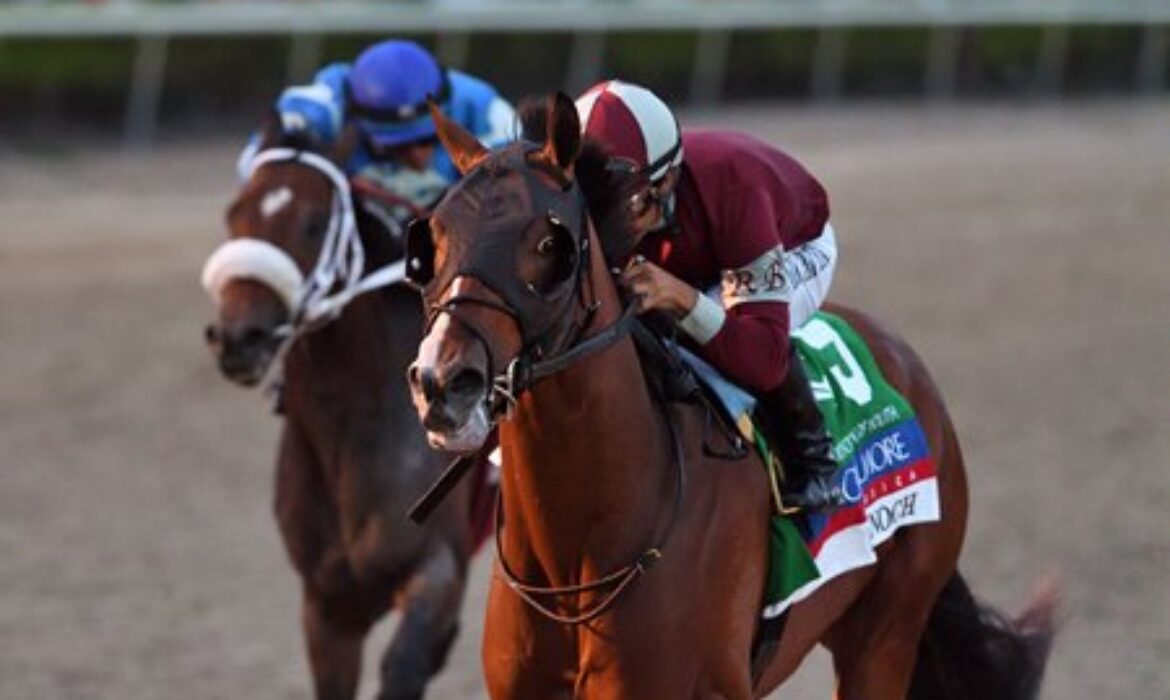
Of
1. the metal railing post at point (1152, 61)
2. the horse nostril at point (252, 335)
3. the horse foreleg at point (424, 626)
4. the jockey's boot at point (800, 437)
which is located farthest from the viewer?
the metal railing post at point (1152, 61)

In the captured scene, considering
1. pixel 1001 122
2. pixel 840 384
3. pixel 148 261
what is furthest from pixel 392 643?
pixel 1001 122

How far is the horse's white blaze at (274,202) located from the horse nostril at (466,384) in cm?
242

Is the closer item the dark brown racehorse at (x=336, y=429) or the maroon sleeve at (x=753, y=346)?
the maroon sleeve at (x=753, y=346)

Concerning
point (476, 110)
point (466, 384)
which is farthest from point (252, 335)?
point (466, 384)

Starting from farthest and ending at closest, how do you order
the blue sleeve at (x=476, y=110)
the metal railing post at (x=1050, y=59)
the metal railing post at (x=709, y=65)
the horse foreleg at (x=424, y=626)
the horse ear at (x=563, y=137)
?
the metal railing post at (x=1050, y=59) < the metal railing post at (x=709, y=65) < the blue sleeve at (x=476, y=110) < the horse foreleg at (x=424, y=626) < the horse ear at (x=563, y=137)

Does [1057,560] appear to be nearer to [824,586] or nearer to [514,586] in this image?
[824,586]

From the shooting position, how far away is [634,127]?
3.96 m

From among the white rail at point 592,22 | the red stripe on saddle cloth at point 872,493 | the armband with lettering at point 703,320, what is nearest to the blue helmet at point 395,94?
the red stripe on saddle cloth at point 872,493

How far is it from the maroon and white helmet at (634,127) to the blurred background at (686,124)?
272 cm

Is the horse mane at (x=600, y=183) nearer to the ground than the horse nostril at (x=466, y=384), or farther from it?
farther from it

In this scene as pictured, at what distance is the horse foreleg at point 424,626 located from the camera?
5.39m

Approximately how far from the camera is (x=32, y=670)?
6555 millimetres

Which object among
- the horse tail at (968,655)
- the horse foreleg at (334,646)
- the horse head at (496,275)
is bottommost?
the horse foreleg at (334,646)

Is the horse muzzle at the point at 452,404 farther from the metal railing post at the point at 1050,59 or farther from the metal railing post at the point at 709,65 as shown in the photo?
the metal railing post at the point at 1050,59
